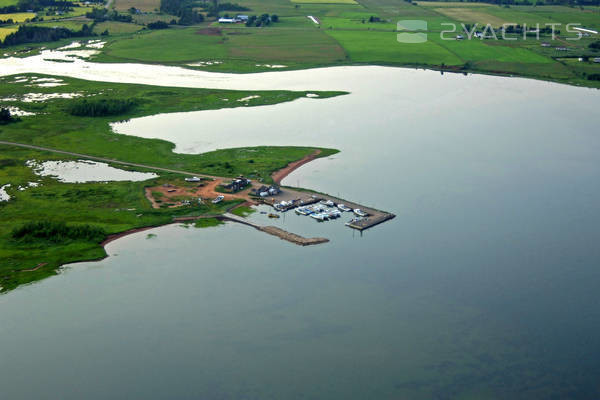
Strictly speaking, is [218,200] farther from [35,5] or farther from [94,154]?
[35,5]

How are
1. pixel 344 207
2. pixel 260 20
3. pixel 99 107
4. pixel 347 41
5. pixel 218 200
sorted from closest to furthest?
pixel 344 207 < pixel 218 200 < pixel 99 107 < pixel 347 41 < pixel 260 20

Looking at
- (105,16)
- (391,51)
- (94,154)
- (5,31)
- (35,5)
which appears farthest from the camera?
(35,5)

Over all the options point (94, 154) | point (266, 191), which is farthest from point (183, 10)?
point (266, 191)

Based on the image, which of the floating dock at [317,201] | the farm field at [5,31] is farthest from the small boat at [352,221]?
the farm field at [5,31]

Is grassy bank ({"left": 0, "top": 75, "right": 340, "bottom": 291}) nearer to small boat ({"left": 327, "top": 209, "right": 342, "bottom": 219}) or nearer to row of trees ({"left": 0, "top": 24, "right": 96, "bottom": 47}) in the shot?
small boat ({"left": 327, "top": 209, "right": 342, "bottom": 219})

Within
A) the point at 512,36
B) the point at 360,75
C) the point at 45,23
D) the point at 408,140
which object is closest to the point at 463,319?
the point at 408,140

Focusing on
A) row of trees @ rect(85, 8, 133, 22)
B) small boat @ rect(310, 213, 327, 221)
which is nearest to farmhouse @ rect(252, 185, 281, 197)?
small boat @ rect(310, 213, 327, 221)
